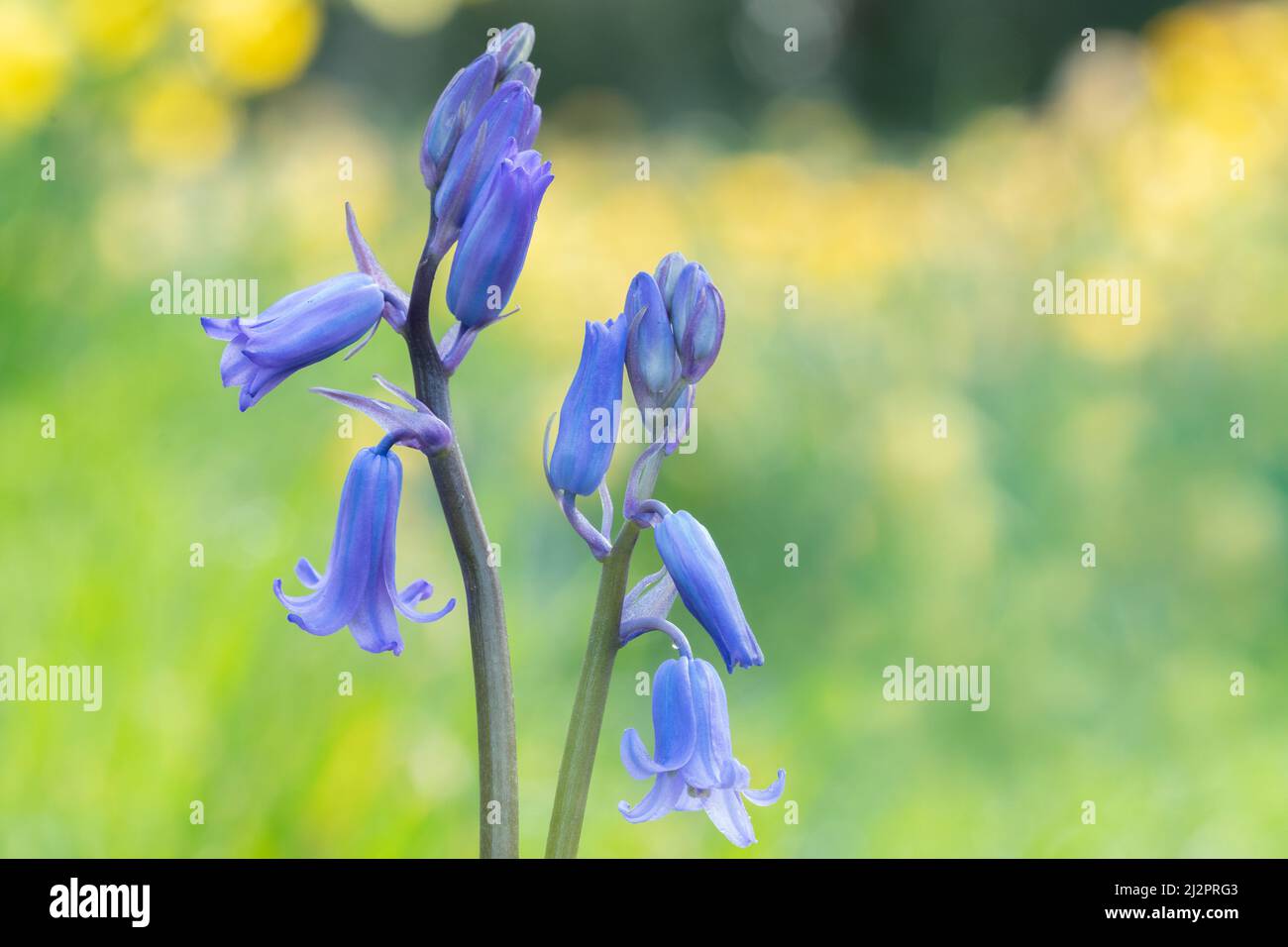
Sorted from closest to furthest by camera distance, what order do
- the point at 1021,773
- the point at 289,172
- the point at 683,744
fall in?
the point at 683,744, the point at 1021,773, the point at 289,172

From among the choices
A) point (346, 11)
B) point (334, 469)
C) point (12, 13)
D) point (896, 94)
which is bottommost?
point (334, 469)

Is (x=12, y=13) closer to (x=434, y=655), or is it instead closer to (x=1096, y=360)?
(x=434, y=655)

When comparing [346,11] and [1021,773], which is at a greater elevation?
[346,11]

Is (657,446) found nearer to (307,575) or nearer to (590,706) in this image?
(590,706)

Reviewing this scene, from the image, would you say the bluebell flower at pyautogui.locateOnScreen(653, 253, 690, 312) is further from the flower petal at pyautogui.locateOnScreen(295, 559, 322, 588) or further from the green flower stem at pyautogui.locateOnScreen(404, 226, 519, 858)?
the flower petal at pyautogui.locateOnScreen(295, 559, 322, 588)

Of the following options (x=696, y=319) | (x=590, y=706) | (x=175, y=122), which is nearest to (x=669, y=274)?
(x=696, y=319)

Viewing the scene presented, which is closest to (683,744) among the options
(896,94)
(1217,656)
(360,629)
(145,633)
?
(360,629)
